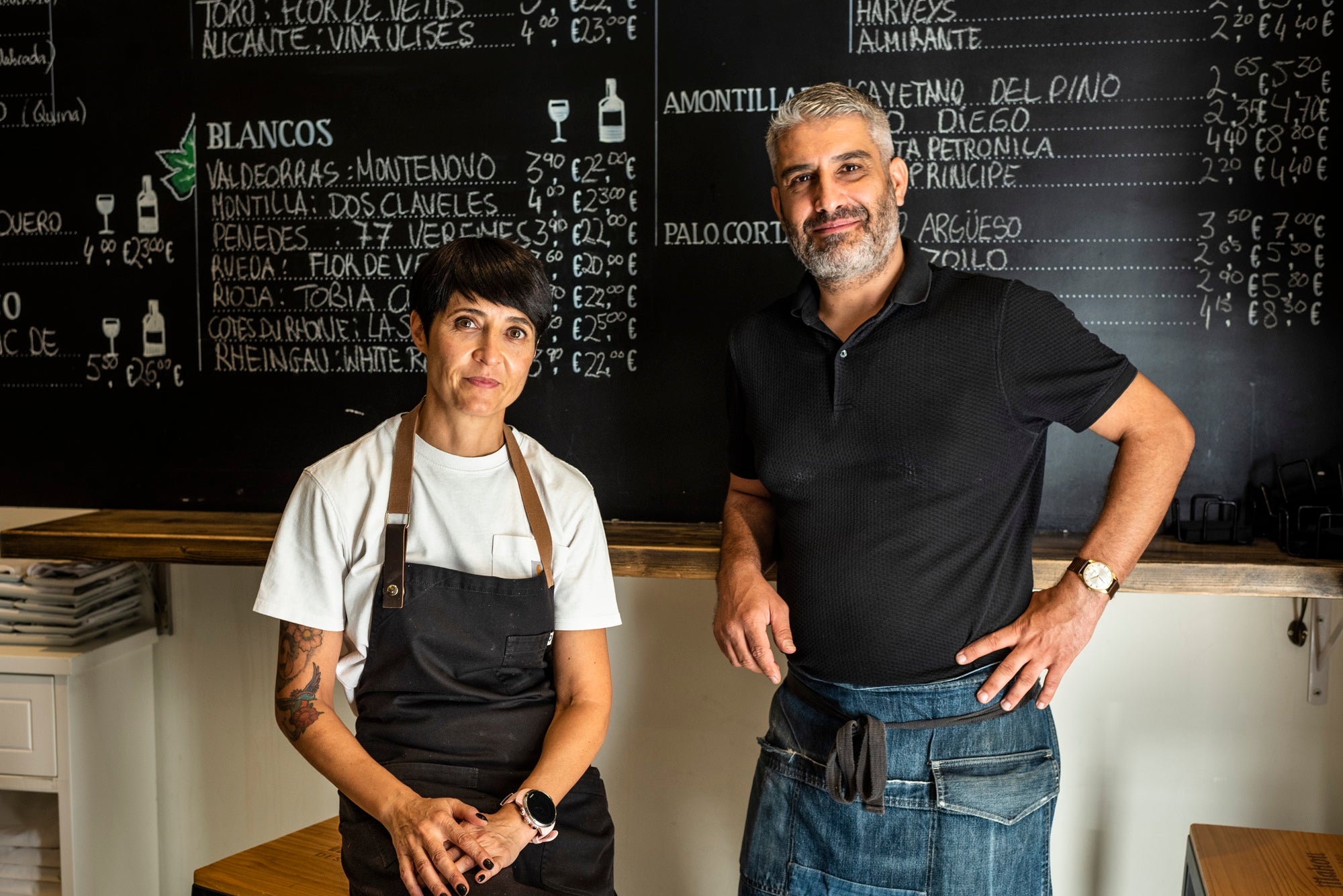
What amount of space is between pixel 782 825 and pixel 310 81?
1909 mm

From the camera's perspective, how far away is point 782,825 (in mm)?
1713

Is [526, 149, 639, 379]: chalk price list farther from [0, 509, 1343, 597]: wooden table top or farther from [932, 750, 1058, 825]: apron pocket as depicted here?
[932, 750, 1058, 825]: apron pocket

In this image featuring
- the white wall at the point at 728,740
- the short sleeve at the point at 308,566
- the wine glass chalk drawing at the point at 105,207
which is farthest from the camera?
the wine glass chalk drawing at the point at 105,207

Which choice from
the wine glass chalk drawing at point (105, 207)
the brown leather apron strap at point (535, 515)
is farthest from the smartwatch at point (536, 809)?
the wine glass chalk drawing at point (105, 207)

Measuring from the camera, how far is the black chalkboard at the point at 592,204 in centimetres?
209

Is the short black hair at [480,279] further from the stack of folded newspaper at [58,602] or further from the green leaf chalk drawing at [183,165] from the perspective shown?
the stack of folded newspaper at [58,602]

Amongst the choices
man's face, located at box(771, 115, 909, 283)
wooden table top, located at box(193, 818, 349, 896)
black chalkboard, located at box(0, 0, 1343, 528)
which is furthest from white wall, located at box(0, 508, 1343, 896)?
man's face, located at box(771, 115, 909, 283)

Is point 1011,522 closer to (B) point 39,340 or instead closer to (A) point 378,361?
(A) point 378,361

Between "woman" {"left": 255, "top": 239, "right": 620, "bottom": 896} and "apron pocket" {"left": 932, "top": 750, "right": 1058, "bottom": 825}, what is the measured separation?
530mm

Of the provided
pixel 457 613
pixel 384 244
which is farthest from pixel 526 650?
pixel 384 244

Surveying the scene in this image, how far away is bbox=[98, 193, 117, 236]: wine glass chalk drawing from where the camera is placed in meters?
2.56

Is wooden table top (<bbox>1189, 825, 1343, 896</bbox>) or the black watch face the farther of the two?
wooden table top (<bbox>1189, 825, 1343, 896</bbox>)

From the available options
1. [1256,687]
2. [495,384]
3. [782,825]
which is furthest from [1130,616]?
[495,384]

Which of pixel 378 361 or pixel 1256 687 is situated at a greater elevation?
pixel 378 361
